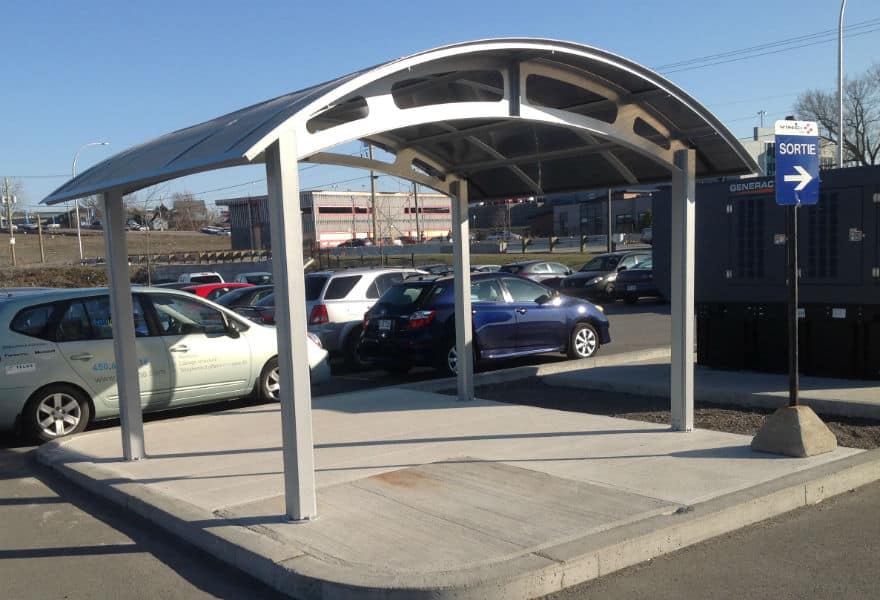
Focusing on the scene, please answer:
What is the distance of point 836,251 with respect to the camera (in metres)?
9.68

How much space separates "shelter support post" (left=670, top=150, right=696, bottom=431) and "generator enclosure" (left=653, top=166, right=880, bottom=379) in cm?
300

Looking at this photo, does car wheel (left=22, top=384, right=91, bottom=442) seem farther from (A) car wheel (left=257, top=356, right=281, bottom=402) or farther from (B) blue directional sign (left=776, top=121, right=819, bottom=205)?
(B) blue directional sign (left=776, top=121, right=819, bottom=205)

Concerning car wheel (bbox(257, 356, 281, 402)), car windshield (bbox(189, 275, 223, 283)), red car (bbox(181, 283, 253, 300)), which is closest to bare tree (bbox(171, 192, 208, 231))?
car windshield (bbox(189, 275, 223, 283))

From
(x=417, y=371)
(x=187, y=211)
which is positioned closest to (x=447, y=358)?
(x=417, y=371)

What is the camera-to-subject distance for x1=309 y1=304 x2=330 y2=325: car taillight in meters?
13.9

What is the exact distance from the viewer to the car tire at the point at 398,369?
12.5 metres

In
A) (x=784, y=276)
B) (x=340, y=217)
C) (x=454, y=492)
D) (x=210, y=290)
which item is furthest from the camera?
(x=340, y=217)

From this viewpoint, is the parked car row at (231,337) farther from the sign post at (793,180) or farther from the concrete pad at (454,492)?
the sign post at (793,180)

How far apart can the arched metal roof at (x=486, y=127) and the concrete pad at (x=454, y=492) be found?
7.78ft

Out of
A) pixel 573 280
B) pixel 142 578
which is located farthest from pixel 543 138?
pixel 573 280

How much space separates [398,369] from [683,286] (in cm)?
617

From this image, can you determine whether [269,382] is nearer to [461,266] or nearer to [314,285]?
[461,266]

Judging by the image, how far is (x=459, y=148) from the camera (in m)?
9.00

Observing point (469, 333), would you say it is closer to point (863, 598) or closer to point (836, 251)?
point (836, 251)
